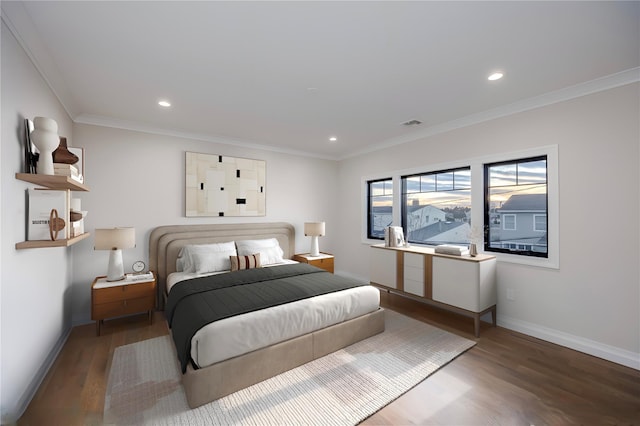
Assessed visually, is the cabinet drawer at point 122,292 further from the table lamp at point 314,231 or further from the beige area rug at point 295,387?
the table lamp at point 314,231

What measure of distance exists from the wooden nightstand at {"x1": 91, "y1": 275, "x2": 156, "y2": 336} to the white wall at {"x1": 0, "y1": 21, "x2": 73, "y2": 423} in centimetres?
55

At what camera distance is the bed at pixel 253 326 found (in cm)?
201

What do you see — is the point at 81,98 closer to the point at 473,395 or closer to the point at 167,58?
the point at 167,58

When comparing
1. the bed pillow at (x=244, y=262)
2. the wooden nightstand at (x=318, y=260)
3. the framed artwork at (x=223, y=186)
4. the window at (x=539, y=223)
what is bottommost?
the wooden nightstand at (x=318, y=260)

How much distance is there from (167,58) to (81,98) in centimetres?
148

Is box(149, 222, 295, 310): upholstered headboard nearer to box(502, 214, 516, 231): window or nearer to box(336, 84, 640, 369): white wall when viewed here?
box(502, 214, 516, 231): window

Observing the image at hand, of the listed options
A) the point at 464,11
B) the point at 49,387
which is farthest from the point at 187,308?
the point at 464,11

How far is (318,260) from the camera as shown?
4695 mm

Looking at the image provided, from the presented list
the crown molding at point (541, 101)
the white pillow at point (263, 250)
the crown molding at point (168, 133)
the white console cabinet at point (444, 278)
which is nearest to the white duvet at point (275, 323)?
the white console cabinet at point (444, 278)

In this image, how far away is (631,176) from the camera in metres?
2.41

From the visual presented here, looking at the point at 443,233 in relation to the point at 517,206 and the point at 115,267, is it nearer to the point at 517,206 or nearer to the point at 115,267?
the point at 517,206

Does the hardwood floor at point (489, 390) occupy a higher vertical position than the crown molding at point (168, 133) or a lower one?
lower

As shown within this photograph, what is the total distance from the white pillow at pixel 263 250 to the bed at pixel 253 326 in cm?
11

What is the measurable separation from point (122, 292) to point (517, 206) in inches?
184
